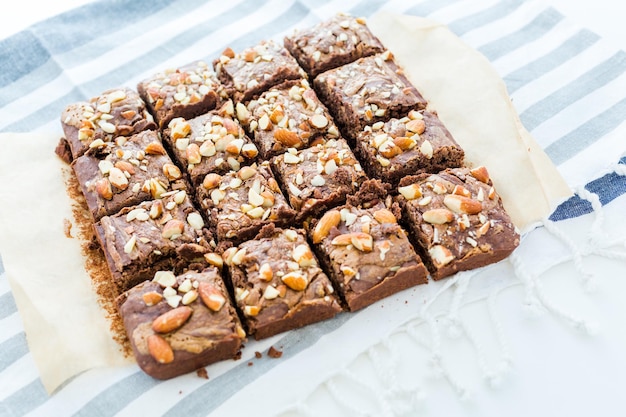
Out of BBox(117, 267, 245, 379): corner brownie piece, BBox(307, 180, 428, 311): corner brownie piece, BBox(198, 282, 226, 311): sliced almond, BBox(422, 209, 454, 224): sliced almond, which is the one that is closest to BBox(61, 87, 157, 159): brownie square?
BBox(117, 267, 245, 379): corner brownie piece

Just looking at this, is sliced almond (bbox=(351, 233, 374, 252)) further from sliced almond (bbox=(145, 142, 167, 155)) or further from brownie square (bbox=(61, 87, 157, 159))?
brownie square (bbox=(61, 87, 157, 159))

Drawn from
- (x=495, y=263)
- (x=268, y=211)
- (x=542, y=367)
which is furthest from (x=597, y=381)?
(x=268, y=211)

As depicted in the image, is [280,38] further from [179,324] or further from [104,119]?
[179,324]

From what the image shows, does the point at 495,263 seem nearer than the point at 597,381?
No

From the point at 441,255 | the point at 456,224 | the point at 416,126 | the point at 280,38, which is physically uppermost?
the point at 280,38

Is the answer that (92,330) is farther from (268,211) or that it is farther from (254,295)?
(268,211)

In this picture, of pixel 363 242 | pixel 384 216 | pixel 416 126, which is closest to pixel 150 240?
pixel 363 242
